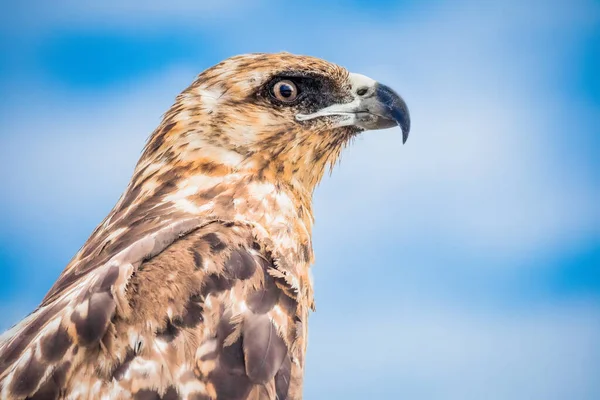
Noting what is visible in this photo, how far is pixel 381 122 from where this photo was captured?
3.87 meters

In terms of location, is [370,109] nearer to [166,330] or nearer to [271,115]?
[271,115]

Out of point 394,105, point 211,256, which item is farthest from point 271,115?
point 211,256

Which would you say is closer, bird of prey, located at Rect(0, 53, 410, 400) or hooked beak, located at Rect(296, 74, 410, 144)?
bird of prey, located at Rect(0, 53, 410, 400)

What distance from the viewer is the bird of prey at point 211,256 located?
2613 millimetres

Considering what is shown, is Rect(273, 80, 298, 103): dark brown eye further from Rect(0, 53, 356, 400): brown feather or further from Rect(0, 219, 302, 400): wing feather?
Rect(0, 219, 302, 400): wing feather

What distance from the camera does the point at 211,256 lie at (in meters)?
2.87

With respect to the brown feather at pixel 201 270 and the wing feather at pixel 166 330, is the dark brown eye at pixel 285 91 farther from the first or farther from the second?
the wing feather at pixel 166 330

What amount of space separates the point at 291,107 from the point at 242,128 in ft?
0.90

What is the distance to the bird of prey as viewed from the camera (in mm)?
2613

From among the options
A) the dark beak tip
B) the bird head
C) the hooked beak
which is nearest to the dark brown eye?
the bird head

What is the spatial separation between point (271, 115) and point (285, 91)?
0.13 m

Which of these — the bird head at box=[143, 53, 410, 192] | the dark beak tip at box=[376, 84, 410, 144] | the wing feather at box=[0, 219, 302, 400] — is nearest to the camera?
the wing feather at box=[0, 219, 302, 400]

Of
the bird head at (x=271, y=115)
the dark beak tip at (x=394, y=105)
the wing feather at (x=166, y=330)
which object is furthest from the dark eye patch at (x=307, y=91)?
the wing feather at (x=166, y=330)

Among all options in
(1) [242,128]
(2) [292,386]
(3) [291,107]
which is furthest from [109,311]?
(3) [291,107]
